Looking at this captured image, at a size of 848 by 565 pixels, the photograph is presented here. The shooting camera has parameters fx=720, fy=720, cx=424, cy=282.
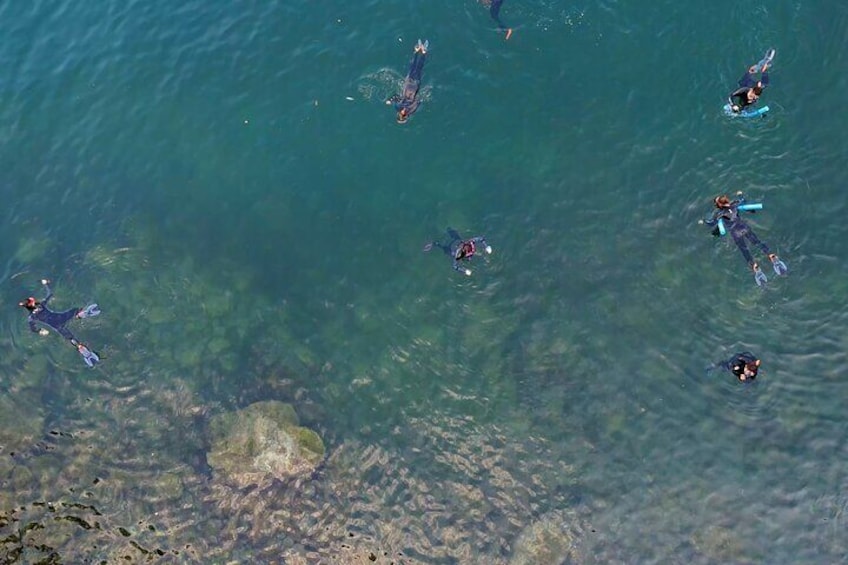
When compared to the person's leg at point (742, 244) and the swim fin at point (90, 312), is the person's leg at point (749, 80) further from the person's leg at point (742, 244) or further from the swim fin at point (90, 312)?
the swim fin at point (90, 312)

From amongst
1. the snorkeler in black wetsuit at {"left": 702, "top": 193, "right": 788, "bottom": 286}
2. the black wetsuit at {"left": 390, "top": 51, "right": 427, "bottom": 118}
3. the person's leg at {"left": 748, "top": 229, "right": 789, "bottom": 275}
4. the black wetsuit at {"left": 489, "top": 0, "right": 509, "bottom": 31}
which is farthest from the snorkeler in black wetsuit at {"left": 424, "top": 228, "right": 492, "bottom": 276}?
the black wetsuit at {"left": 489, "top": 0, "right": 509, "bottom": 31}

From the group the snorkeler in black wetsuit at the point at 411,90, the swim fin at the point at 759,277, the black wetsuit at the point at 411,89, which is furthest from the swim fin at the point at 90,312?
the swim fin at the point at 759,277

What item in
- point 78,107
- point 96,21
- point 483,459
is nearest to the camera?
point 483,459

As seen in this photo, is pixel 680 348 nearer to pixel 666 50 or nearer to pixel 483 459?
pixel 483 459

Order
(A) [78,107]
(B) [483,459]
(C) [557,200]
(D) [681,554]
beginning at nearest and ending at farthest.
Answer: (D) [681,554]
(B) [483,459]
(C) [557,200]
(A) [78,107]

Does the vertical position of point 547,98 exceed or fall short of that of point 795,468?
it exceeds it

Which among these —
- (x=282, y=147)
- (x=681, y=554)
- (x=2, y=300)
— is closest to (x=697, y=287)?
(x=681, y=554)

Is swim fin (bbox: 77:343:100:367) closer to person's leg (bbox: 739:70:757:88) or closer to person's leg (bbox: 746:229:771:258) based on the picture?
person's leg (bbox: 746:229:771:258)
